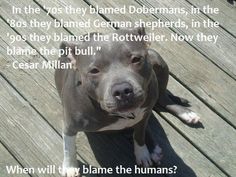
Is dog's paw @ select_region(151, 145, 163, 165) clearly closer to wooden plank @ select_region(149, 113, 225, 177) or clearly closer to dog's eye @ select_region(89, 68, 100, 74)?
wooden plank @ select_region(149, 113, 225, 177)

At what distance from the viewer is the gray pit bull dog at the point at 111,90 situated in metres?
3.12

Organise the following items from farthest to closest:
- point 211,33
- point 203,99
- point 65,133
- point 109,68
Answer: point 211,33 < point 203,99 < point 65,133 < point 109,68

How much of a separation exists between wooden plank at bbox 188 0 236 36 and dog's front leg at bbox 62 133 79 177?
1689mm

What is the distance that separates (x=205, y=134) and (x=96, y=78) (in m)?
1.16

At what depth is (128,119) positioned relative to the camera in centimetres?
345

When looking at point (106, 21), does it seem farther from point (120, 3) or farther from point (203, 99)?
→ point (203, 99)

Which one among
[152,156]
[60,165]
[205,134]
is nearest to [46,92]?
[60,165]

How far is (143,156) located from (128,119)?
0.47 m

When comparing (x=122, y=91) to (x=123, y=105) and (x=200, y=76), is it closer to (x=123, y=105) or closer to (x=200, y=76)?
(x=123, y=105)

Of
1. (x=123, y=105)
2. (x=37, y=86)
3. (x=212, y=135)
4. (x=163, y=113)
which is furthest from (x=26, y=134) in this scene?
(x=212, y=135)

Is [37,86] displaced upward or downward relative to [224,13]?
downward

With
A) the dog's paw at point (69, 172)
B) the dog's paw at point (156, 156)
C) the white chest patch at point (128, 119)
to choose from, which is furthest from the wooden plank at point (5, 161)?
the dog's paw at point (156, 156)

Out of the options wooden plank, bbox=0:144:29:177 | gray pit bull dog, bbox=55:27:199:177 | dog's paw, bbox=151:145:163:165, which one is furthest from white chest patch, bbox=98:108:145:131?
wooden plank, bbox=0:144:29:177

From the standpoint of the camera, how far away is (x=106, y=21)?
4.54 metres
